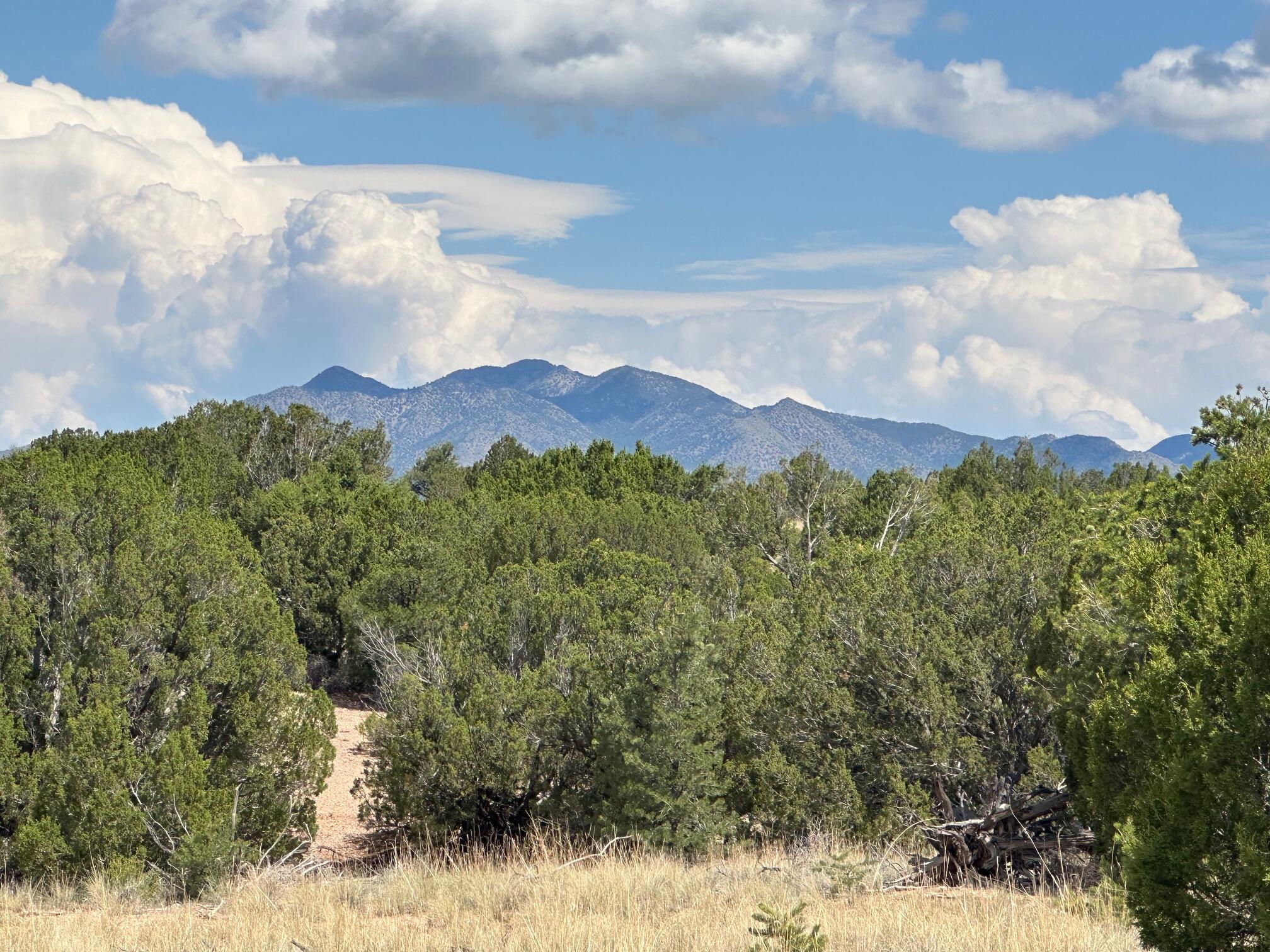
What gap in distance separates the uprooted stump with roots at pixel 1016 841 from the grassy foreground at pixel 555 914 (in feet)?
7.37

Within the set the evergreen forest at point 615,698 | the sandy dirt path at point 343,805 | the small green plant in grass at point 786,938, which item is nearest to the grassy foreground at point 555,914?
the small green plant in grass at point 786,938

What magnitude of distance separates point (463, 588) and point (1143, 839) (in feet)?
100

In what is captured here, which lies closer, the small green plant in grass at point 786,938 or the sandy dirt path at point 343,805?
the small green plant in grass at point 786,938

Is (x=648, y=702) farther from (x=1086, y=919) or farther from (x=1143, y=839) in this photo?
(x=1143, y=839)

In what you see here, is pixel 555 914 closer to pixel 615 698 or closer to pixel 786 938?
pixel 786 938

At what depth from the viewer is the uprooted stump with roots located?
1204 cm

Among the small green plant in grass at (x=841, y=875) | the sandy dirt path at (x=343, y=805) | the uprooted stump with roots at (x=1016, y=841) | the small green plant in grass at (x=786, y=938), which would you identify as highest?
the small green plant in grass at (x=786, y=938)

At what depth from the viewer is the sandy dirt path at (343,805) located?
18.1 meters

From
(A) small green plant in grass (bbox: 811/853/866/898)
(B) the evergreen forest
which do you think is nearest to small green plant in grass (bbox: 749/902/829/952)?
(B) the evergreen forest

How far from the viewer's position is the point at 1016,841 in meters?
12.8

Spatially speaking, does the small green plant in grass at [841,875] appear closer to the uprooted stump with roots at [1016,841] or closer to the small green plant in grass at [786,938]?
the uprooted stump with roots at [1016,841]

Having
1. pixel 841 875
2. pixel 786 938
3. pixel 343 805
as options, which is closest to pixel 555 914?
pixel 786 938

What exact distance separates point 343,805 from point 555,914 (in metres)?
17.8

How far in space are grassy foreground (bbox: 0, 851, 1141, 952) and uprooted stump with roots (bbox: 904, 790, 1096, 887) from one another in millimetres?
2246
